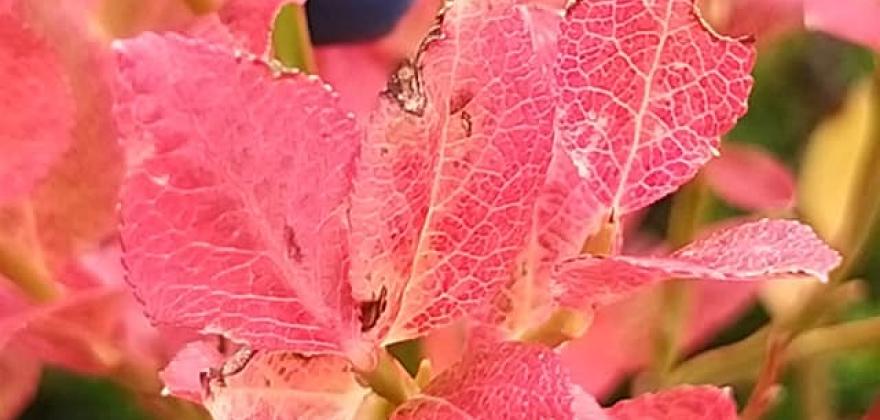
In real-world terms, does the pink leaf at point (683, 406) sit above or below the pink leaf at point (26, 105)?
below

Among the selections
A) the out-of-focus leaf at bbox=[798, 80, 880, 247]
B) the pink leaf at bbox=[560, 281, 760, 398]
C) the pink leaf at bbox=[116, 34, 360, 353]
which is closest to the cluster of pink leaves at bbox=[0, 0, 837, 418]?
the pink leaf at bbox=[116, 34, 360, 353]

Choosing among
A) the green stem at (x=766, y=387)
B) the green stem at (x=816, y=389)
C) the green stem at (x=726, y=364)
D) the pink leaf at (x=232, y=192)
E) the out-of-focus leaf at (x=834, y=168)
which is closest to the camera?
the pink leaf at (x=232, y=192)

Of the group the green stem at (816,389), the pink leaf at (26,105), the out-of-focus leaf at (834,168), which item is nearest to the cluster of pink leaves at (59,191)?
the pink leaf at (26,105)

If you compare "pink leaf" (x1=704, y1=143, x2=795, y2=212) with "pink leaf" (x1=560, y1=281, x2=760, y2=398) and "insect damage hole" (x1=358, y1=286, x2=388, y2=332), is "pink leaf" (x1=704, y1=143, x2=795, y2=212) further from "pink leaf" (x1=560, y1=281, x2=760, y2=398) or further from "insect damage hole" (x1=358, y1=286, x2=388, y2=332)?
"insect damage hole" (x1=358, y1=286, x2=388, y2=332)

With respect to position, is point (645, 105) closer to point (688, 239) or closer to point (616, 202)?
point (616, 202)

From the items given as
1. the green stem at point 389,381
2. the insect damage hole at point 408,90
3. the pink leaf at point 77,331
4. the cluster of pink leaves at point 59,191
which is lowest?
the green stem at point 389,381

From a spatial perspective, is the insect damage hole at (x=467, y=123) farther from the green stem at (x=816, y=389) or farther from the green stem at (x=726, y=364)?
the green stem at (x=816, y=389)

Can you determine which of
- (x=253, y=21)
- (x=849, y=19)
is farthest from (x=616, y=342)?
(x=253, y=21)
